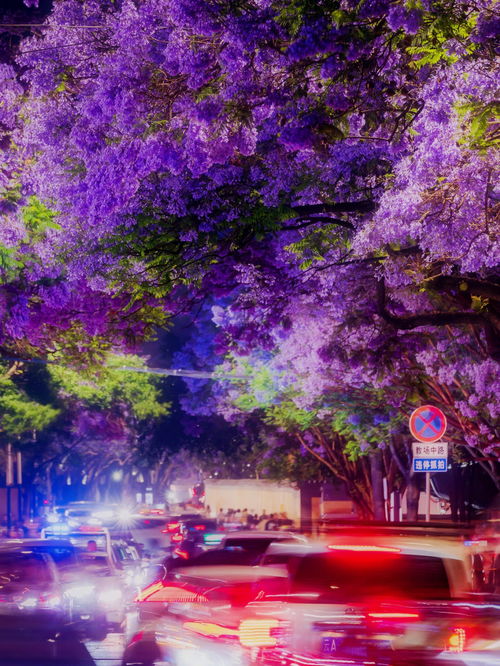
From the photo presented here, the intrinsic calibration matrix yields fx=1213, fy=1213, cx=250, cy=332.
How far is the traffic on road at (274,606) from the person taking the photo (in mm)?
A: 7320

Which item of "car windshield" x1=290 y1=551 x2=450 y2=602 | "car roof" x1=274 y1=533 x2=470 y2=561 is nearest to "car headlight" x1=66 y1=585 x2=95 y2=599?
"car roof" x1=274 y1=533 x2=470 y2=561

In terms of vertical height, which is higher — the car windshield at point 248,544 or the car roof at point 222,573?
the car windshield at point 248,544

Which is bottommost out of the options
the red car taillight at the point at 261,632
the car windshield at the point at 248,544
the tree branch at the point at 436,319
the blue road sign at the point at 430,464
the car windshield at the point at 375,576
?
the red car taillight at the point at 261,632

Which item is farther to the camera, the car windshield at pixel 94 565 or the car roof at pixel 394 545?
the car windshield at pixel 94 565

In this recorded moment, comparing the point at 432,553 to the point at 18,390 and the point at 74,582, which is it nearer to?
the point at 74,582

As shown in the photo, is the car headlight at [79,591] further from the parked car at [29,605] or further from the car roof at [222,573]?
the car roof at [222,573]

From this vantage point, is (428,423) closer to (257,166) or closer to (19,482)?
(257,166)

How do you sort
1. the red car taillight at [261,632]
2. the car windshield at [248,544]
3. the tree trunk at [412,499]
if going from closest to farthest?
the red car taillight at [261,632] → the car windshield at [248,544] → the tree trunk at [412,499]

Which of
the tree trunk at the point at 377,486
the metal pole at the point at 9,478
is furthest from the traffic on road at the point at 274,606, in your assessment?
the metal pole at the point at 9,478

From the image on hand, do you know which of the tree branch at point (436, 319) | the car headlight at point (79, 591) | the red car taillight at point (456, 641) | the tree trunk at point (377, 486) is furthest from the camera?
the tree trunk at point (377, 486)

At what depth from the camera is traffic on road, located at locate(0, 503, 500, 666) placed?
7320 millimetres

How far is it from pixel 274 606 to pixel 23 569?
22.4 feet

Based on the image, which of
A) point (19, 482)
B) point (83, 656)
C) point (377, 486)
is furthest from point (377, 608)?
point (19, 482)

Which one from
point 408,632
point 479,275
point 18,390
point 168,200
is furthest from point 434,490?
point 408,632
